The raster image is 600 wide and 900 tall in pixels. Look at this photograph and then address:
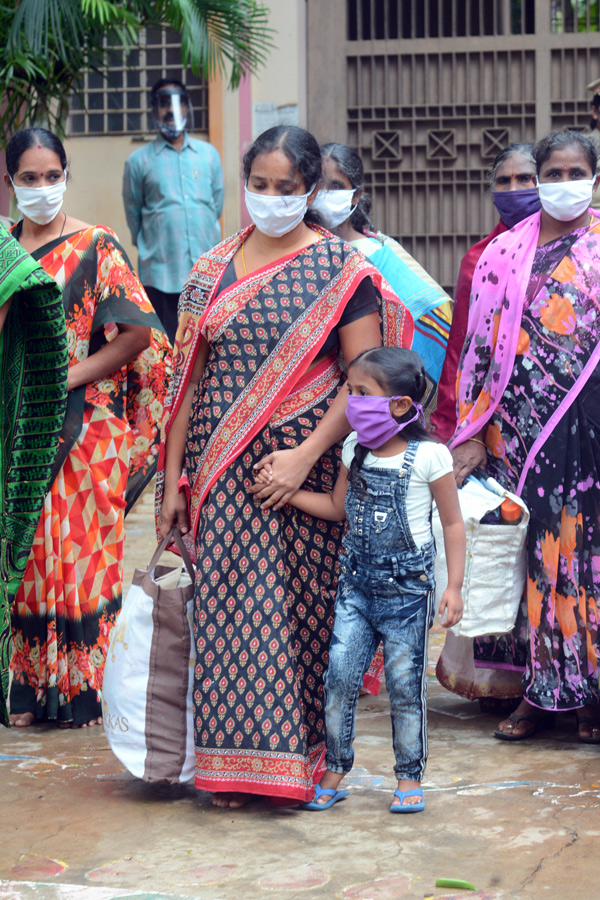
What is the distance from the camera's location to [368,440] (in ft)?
11.4

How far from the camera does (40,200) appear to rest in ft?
14.8

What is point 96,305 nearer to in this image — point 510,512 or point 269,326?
point 269,326

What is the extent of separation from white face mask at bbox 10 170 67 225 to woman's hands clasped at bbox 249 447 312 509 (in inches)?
59.8

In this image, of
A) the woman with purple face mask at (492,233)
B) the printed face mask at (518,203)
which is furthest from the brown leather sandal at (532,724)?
the printed face mask at (518,203)

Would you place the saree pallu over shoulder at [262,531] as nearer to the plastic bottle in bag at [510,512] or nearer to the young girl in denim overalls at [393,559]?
the young girl in denim overalls at [393,559]

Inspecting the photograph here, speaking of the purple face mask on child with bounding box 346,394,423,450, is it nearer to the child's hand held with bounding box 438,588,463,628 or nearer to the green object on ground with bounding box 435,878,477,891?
the child's hand held with bounding box 438,588,463,628

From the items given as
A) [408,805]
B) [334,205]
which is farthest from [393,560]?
[334,205]

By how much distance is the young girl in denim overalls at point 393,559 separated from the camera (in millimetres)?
3467

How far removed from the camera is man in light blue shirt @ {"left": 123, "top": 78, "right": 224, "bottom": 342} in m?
8.77

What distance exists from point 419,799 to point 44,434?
4.91 ft

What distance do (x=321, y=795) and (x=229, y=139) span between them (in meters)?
6.94

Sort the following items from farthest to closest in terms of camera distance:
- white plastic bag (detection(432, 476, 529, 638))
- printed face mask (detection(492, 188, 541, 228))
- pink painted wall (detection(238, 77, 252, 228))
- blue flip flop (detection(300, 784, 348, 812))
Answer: pink painted wall (detection(238, 77, 252, 228)) → printed face mask (detection(492, 188, 541, 228)) → white plastic bag (detection(432, 476, 529, 638)) → blue flip flop (detection(300, 784, 348, 812))

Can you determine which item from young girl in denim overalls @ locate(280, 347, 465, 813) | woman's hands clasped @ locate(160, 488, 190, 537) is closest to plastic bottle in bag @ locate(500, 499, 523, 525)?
young girl in denim overalls @ locate(280, 347, 465, 813)

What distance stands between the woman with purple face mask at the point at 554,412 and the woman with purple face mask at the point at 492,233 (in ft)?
1.34
